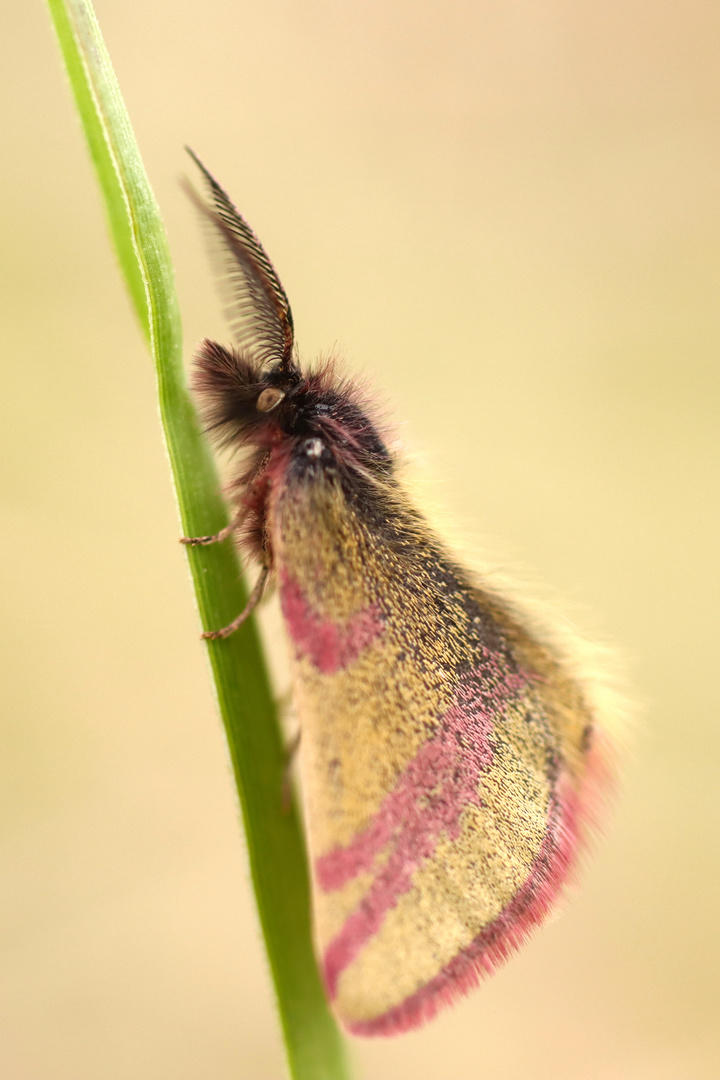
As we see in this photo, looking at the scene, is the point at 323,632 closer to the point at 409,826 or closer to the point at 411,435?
the point at 409,826

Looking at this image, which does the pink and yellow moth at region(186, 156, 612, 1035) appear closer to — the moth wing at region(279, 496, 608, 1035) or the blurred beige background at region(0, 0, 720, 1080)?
the moth wing at region(279, 496, 608, 1035)

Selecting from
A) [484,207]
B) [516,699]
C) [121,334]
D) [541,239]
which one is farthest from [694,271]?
[516,699]

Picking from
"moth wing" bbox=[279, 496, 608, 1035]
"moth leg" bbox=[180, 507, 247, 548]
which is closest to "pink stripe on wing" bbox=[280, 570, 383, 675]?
"moth wing" bbox=[279, 496, 608, 1035]

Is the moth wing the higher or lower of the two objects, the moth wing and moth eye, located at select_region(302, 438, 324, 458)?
the lower

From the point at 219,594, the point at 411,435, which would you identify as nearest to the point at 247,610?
the point at 219,594

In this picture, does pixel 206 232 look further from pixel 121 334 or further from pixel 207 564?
pixel 121 334

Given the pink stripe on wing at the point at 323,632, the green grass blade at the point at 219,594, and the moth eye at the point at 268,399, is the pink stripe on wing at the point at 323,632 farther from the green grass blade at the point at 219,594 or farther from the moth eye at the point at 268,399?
the moth eye at the point at 268,399
